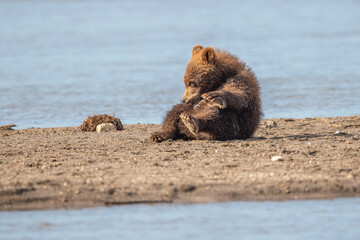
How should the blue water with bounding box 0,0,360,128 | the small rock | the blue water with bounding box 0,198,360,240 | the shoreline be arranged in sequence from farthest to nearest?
1. the blue water with bounding box 0,0,360,128
2. the small rock
3. the shoreline
4. the blue water with bounding box 0,198,360,240

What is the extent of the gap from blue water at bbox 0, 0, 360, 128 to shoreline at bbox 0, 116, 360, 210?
3.10 metres

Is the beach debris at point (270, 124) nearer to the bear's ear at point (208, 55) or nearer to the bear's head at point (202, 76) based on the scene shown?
the bear's head at point (202, 76)

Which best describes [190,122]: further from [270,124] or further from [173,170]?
[270,124]

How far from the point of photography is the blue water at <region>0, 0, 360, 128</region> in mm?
13359

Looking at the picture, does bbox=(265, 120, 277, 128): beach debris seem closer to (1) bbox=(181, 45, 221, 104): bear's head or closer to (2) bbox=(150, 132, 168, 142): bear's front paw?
(1) bbox=(181, 45, 221, 104): bear's head

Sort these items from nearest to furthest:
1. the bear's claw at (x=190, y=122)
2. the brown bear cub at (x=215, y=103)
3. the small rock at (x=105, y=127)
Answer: the bear's claw at (x=190, y=122) < the brown bear cub at (x=215, y=103) < the small rock at (x=105, y=127)

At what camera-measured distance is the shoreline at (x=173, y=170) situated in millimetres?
6551

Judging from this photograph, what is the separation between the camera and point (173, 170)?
23.7 ft

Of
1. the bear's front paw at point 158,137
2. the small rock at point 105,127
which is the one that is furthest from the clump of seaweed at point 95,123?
the bear's front paw at point 158,137

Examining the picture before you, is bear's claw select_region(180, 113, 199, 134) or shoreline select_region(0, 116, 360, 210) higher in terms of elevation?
bear's claw select_region(180, 113, 199, 134)

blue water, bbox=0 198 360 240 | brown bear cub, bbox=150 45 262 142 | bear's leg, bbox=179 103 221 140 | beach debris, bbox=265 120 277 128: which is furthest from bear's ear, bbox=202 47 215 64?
blue water, bbox=0 198 360 240

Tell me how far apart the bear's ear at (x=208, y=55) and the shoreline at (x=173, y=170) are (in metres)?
1.00

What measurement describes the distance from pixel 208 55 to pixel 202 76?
26 centimetres

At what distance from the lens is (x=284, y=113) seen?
41.1ft
